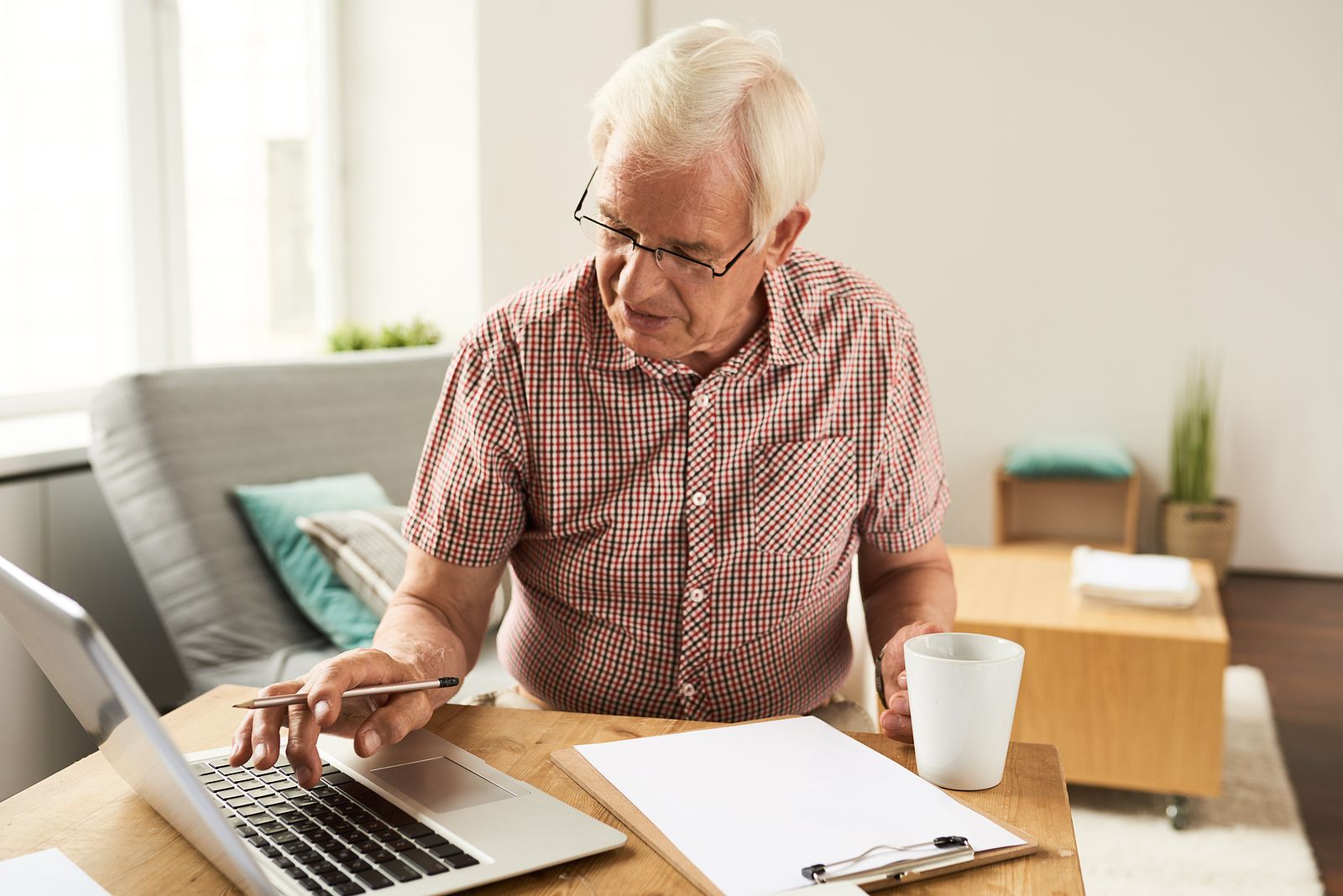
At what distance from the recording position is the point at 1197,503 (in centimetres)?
422

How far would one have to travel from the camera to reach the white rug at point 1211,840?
1.98 meters

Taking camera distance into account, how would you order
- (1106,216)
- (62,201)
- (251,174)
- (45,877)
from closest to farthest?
(45,877)
(62,201)
(251,174)
(1106,216)

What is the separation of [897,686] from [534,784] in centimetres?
33

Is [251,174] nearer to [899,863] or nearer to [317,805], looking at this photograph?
[317,805]

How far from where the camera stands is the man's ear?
116cm

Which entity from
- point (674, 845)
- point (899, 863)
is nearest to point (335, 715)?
point (674, 845)

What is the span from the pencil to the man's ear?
0.54 meters

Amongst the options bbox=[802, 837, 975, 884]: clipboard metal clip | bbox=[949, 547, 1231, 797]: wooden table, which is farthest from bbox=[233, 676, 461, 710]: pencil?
bbox=[949, 547, 1231, 797]: wooden table

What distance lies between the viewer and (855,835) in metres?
0.69

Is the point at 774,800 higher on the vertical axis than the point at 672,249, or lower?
lower

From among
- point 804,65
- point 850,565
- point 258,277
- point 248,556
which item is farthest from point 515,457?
point 804,65

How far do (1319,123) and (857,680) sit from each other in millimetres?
3729

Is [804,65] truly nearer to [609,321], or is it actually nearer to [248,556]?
[248,556]

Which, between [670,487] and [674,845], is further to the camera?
[670,487]
